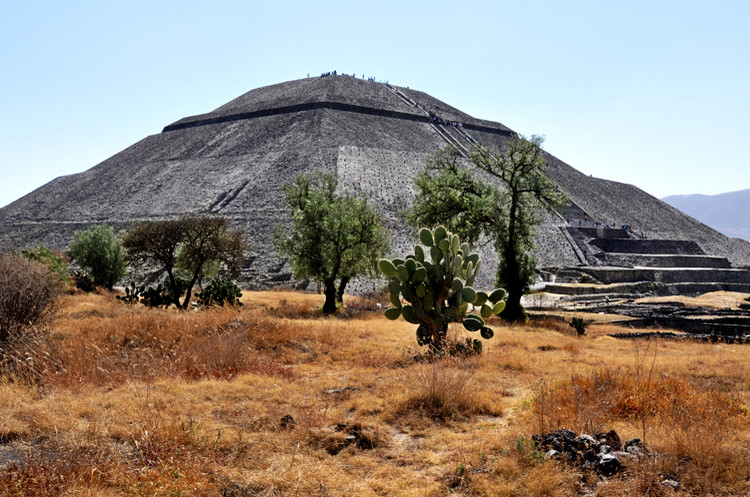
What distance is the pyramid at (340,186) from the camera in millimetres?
48719

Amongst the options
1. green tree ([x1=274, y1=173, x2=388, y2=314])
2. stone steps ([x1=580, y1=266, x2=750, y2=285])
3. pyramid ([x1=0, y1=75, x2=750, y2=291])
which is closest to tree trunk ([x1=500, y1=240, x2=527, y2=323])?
green tree ([x1=274, y1=173, x2=388, y2=314])

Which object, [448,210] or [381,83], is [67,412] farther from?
[381,83]

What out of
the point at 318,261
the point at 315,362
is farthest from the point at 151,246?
the point at 315,362

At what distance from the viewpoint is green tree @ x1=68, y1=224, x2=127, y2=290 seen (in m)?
31.7

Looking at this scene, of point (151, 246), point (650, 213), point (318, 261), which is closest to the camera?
point (151, 246)

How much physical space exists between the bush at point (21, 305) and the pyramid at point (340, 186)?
26.0 meters

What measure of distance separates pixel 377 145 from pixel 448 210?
43736mm

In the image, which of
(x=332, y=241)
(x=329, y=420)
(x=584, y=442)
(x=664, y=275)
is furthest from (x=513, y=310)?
(x=664, y=275)

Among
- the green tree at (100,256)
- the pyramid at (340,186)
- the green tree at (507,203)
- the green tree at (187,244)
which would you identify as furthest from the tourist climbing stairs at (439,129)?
the green tree at (187,244)

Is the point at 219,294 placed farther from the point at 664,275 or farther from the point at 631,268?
the point at 664,275

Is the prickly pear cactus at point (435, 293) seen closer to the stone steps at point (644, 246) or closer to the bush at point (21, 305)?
the bush at point (21, 305)

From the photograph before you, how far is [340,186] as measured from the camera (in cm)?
5125

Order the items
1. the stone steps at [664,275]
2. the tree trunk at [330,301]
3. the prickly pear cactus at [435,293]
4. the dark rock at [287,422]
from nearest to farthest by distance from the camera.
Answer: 1. the dark rock at [287,422]
2. the prickly pear cactus at [435,293]
3. the tree trunk at [330,301]
4. the stone steps at [664,275]

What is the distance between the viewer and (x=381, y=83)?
98.4m
